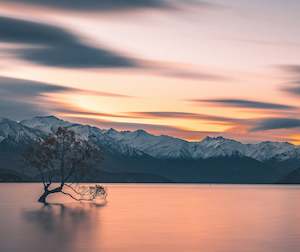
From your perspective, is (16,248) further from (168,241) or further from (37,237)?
(168,241)

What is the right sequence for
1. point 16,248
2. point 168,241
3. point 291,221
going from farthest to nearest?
point 291,221 → point 168,241 → point 16,248

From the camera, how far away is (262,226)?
90.6 meters

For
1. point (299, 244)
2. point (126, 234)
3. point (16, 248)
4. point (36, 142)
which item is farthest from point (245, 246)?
point (36, 142)

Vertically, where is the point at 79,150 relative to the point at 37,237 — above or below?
above

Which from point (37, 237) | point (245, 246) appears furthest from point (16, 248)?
point (245, 246)

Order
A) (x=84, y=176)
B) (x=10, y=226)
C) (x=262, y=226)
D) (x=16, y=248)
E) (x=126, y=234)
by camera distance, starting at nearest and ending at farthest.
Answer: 1. (x=16, y=248)
2. (x=126, y=234)
3. (x=10, y=226)
4. (x=262, y=226)
5. (x=84, y=176)

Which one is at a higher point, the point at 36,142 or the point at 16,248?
the point at 36,142

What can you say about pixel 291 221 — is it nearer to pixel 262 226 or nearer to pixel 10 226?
pixel 262 226

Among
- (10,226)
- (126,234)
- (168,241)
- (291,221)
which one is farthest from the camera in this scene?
(291,221)

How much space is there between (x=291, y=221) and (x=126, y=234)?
37155 millimetres

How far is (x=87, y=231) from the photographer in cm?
7900

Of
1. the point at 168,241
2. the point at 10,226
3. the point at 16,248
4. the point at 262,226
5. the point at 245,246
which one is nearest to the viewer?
the point at 16,248

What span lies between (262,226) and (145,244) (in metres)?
30.6

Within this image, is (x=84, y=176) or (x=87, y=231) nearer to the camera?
(x=87, y=231)
